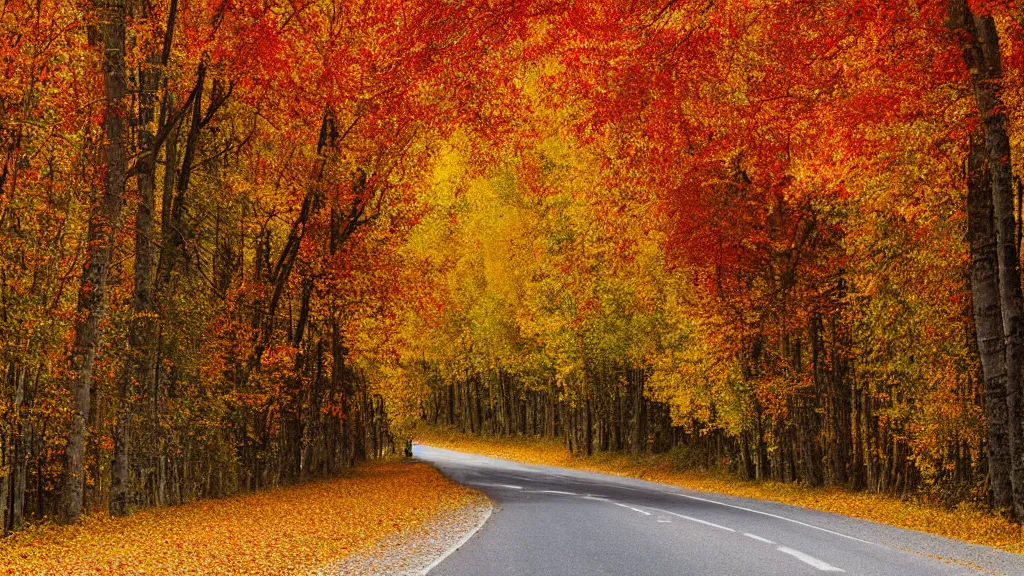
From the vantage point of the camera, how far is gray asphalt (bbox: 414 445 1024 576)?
1005 cm

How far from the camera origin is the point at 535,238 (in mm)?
43875

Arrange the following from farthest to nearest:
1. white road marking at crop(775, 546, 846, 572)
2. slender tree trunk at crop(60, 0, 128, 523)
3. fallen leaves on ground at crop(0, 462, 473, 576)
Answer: slender tree trunk at crop(60, 0, 128, 523) → fallen leaves on ground at crop(0, 462, 473, 576) → white road marking at crop(775, 546, 846, 572)

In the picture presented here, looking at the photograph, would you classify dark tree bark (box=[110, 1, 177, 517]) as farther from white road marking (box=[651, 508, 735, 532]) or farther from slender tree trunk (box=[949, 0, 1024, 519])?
slender tree trunk (box=[949, 0, 1024, 519])

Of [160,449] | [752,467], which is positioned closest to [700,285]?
[752,467]

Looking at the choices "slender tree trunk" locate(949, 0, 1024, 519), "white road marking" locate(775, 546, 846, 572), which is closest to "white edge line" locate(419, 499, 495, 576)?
"white road marking" locate(775, 546, 846, 572)

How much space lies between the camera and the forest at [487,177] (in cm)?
1478

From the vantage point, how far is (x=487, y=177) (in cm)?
2383

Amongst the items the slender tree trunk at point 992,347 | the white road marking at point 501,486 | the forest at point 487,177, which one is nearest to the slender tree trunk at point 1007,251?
the forest at point 487,177

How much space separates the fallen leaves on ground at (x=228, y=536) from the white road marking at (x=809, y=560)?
5.78m

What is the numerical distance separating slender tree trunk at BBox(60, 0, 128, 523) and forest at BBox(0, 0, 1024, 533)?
0.07 meters

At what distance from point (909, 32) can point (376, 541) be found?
13.1 meters

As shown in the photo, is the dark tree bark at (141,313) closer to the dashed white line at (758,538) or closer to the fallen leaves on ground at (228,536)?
the fallen leaves on ground at (228,536)

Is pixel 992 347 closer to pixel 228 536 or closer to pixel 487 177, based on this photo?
pixel 487 177

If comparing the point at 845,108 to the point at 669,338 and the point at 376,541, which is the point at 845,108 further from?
the point at 669,338
